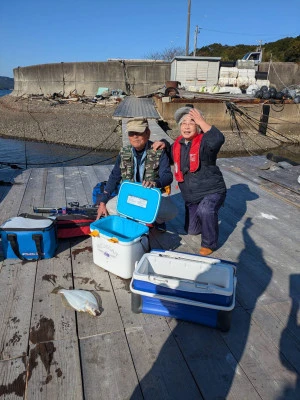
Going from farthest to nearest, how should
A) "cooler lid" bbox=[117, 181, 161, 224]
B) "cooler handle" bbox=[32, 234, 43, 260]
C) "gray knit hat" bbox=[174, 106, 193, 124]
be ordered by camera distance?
"gray knit hat" bbox=[174, 106, 193, 124]
"cooler handle" bbox=[32, 234, 43, 260]
"cooler lid" bbox=[117, 181, 161, 224]

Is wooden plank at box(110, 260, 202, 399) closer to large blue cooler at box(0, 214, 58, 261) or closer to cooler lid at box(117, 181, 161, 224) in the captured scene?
cooler lid at box(117, 181, 161, 224)

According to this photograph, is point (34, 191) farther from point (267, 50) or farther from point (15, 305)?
point (267, 50)

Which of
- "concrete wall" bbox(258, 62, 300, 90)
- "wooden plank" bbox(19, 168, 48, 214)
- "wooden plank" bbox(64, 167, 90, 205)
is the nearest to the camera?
"wooden plank" bbox(19, 168, 48, 214)

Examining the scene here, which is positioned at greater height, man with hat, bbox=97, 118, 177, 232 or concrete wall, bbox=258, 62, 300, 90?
concrete wall, bbox=258, 62, 300, 90

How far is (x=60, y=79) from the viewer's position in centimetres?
2700

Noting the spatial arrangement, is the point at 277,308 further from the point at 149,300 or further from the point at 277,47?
the point at 277,47

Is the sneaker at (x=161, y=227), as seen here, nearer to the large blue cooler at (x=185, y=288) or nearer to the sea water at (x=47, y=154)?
the large blue cooler at (x=185, y=288)

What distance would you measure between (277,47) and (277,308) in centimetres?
4140

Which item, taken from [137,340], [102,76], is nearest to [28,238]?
[137,340]

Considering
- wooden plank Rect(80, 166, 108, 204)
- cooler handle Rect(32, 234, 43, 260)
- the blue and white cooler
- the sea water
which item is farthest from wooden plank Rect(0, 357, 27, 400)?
the sea water

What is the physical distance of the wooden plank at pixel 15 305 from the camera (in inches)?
71.1

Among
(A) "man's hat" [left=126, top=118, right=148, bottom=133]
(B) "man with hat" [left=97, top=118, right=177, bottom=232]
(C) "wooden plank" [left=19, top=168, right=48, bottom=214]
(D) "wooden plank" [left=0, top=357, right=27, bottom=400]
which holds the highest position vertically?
(A) "man's hat" [left=126, top=118, right=148, bottom=133]

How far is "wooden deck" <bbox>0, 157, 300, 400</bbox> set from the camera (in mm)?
1579

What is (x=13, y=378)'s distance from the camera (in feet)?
5.28
